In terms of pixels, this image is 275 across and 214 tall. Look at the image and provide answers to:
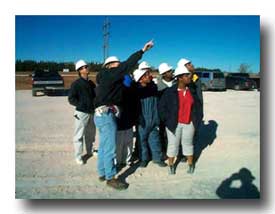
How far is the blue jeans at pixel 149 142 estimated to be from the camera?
5090mm

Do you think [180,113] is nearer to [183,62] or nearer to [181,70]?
[181,70]

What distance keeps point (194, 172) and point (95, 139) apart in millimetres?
1168

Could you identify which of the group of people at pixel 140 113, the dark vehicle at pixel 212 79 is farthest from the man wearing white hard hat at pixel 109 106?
the dark vehicle at pixel 212 79

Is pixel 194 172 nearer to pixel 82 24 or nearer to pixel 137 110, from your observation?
pixel 137 110

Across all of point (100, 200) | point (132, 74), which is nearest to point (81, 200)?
point (100, 200)

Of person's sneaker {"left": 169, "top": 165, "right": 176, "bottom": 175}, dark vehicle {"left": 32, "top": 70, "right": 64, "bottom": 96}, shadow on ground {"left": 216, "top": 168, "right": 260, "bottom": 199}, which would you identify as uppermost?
dark vehicle {"left": 32, "top": 70, "right": 64, "bottom": 96}

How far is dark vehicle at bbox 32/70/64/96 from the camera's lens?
5.02m

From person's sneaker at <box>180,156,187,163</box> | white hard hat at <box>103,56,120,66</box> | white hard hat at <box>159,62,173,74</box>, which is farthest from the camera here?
person's sneaker at <box>180,156,187,163</box>

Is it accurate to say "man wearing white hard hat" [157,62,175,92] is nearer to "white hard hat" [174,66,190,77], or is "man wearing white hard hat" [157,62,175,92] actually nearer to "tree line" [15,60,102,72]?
"white hard hat" [174,66,190,77]

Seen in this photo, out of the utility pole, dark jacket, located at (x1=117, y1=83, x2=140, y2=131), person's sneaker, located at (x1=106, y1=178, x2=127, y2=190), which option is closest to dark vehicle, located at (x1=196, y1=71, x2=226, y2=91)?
dark jacket, located at (x1=117, y1=83, x2=140, y2=131)

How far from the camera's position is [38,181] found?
4.83 m

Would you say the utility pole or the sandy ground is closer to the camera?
the sandy ground

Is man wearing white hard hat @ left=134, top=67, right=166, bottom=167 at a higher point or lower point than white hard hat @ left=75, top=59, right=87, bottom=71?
lower

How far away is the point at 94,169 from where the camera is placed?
500 cm
